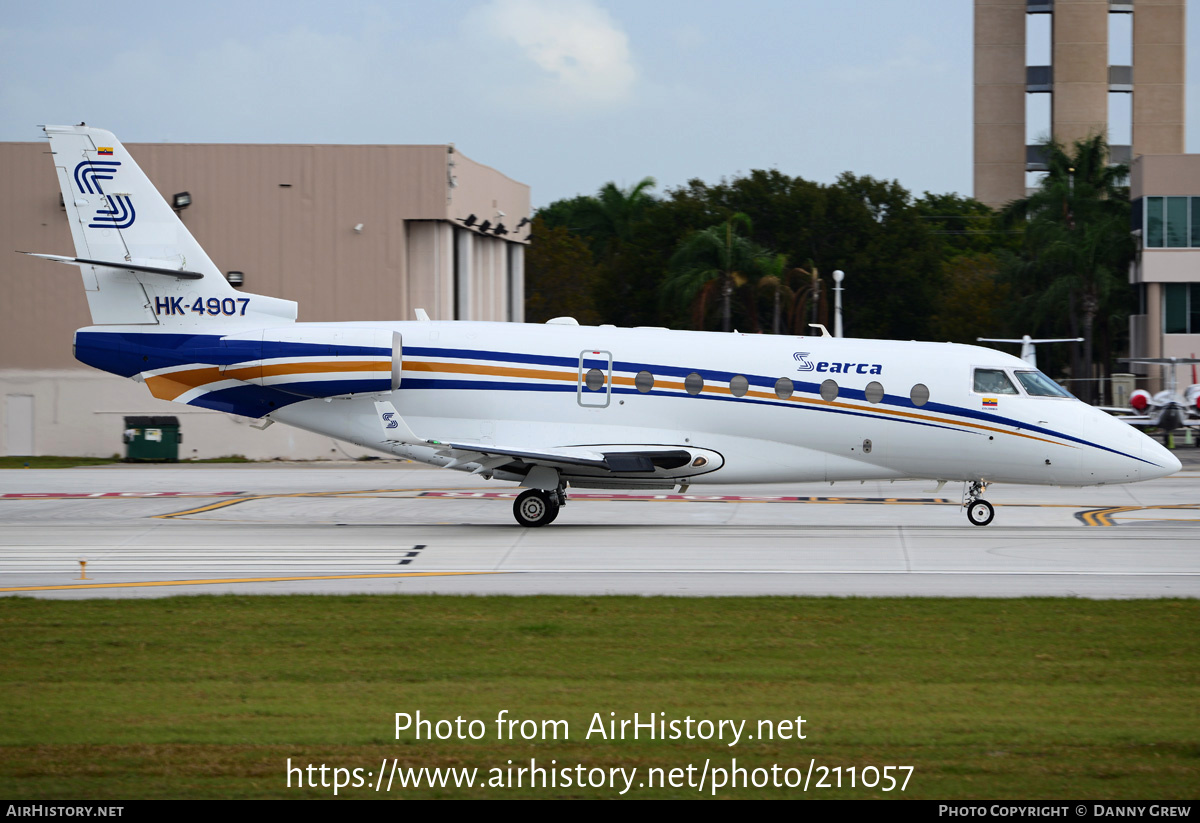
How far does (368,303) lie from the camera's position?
43.9 m

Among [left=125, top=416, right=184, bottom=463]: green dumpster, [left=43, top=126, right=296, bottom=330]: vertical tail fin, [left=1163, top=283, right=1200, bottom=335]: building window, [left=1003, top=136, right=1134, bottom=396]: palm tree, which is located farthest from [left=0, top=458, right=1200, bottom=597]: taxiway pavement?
[left=1003, top=136, right=1134, bottom=396]: palm tree

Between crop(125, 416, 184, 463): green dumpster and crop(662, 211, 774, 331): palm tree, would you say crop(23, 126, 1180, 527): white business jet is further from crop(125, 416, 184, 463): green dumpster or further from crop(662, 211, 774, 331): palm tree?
crop(662, 211, 774, 331): palm tree

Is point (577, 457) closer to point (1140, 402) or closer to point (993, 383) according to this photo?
point (993, 383)

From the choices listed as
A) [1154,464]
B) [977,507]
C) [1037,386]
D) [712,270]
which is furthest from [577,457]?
[712,270]

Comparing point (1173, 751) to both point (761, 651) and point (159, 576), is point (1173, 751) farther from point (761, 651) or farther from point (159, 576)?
point (159, 576)

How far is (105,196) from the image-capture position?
22328mm

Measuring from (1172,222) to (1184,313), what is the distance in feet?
15.3

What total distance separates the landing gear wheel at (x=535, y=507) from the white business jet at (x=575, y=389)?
26mm

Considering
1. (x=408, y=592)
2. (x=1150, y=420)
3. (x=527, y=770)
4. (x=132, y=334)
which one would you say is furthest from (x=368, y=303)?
(x=527, y=770)

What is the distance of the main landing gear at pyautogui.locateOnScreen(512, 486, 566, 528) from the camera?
22.3 m

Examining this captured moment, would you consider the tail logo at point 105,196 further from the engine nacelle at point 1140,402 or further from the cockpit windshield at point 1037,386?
the engine nacelle at point 1140,402

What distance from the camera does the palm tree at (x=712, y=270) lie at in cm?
6091

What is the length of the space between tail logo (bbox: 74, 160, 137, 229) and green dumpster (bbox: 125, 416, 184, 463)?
21438mm
